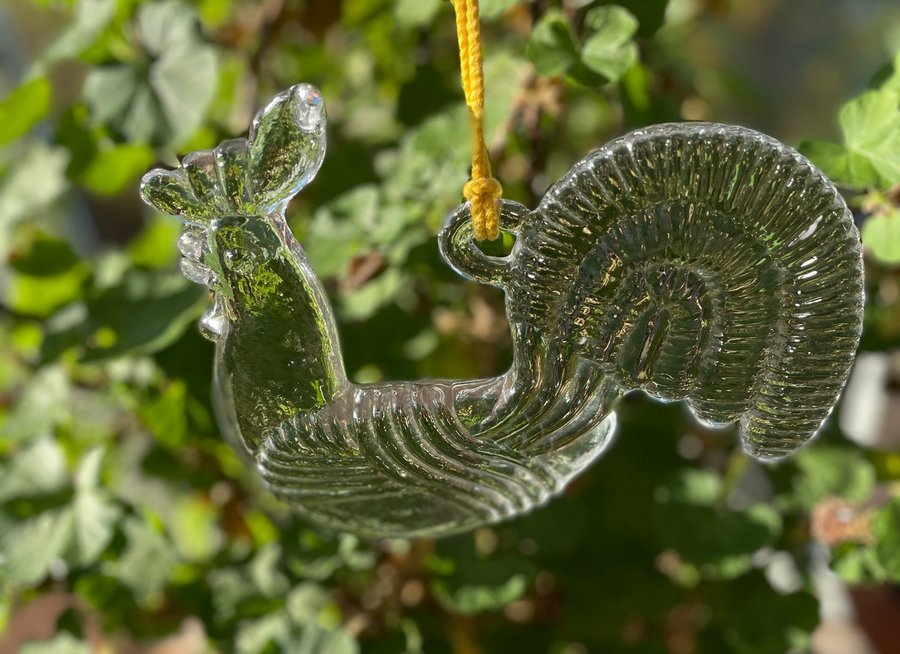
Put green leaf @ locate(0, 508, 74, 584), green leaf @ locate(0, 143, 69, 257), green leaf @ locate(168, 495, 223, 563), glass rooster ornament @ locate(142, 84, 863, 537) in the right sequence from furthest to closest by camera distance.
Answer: green leaf @ locate(168, 495, 223, 563) → green leaf @ locate(0, 143, 69, 257) → green leaf @ locate(0, 508, 74, 584) → glass rooster ornament @ locate(142, 84, 863, 537)

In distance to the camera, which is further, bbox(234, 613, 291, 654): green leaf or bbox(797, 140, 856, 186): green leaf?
bbox(234, 613, 291, 654): green leaf

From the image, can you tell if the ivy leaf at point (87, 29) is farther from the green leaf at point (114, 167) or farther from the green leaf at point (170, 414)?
the green leaf at point (170, 414)

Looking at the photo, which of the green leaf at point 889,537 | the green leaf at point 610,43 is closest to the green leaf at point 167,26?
the green leaf at point 610,43

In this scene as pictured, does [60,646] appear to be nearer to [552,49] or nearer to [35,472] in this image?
[35,472]

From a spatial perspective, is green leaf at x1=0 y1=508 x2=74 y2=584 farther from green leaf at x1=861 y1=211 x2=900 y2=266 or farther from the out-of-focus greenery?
green leaf at x1=861 y1=211 x2=900 y2=266

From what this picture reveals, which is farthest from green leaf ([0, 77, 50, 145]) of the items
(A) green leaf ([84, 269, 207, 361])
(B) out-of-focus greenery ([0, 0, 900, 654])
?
(A) green leaf ([84, 269, 207, 361])

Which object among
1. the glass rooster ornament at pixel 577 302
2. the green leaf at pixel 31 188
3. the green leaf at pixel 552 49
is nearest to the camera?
the glass rooster ornament at pixel 577 302
